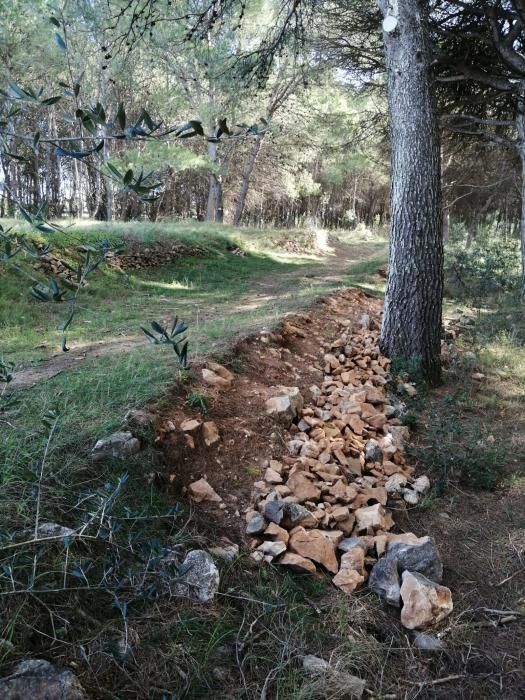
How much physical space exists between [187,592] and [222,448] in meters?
1.11

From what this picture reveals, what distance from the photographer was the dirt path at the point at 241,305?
3780 millimetres

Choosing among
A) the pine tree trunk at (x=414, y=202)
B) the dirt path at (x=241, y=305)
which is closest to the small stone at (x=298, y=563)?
the dirt path at (x=241, y=305)

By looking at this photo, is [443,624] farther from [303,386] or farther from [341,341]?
[341,341]

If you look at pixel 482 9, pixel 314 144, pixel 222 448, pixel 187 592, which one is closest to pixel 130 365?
pixel 222 448

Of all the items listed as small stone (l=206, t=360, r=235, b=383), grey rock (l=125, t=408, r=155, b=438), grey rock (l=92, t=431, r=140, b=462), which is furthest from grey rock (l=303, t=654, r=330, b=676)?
small stone (l=206, t=360, r=235, b=383)

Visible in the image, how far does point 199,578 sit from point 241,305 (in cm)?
561

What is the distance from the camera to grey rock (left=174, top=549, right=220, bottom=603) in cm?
179

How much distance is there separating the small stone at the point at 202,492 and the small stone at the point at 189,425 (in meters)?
0.34

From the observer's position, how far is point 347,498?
2.63 metres

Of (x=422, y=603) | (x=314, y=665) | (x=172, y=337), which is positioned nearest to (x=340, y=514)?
(x=422, y=603)

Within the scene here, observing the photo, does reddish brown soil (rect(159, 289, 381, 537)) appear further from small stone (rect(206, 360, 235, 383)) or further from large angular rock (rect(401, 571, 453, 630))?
large angular rock (rect(401, 571, 453, 630))

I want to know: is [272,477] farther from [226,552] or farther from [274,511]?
[226,552]

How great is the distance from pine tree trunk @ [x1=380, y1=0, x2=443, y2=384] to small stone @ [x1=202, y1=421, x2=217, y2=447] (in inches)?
92.0

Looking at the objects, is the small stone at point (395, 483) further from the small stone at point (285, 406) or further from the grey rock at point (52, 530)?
the grey rock at point (52, 530)
